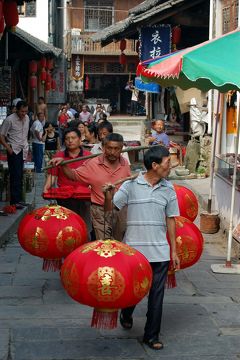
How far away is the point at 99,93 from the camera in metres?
42.7

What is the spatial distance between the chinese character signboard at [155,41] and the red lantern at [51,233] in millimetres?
12121

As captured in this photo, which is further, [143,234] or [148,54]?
[148,54]

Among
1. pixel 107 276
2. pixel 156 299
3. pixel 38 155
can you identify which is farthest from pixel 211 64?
pixel 38 155

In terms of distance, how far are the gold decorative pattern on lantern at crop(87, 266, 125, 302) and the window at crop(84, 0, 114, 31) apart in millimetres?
37425

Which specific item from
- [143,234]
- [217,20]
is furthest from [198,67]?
[217,20]

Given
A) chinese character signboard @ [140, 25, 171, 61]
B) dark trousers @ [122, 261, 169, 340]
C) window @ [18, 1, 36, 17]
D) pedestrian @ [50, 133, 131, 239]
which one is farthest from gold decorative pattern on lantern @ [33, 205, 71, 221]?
window @ [18, 1, 36, 17]

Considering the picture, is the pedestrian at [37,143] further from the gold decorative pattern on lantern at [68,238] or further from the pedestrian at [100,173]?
the gold decorative pattern on lantern at [68,238]

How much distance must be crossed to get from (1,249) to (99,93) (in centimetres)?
3386

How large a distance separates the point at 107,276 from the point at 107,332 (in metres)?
1.26

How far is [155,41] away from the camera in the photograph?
18.1m

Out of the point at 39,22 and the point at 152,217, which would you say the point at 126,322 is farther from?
the point at 39,22

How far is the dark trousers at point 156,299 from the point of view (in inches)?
211

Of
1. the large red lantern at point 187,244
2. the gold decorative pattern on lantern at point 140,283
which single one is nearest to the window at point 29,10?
the large red lantern at point 187,244

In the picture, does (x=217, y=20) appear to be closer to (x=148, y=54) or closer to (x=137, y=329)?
(x=148, y=54)
